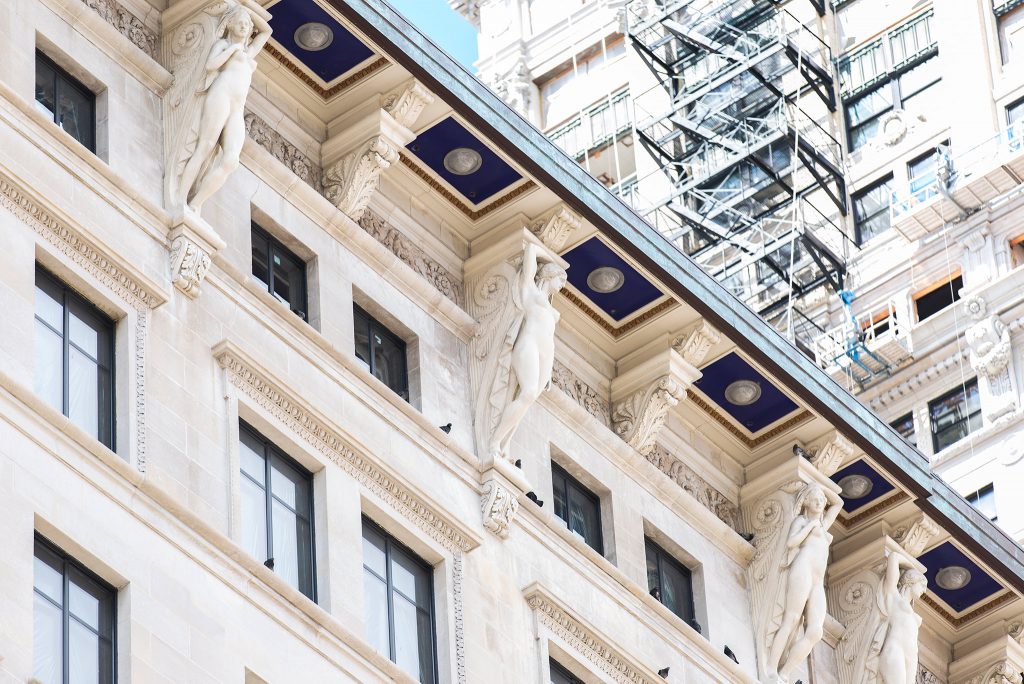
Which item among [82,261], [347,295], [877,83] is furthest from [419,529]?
[877,83]

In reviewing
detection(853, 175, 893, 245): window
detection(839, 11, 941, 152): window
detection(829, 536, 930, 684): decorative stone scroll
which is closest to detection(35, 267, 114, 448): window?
detection(829, 536, 930, 684): decorative stone scroll

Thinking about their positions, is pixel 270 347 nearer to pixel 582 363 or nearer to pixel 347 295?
pixel 347 295

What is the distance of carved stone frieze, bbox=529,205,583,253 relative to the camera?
37.6m

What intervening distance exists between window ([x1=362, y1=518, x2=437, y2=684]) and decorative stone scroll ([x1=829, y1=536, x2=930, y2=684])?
873cm

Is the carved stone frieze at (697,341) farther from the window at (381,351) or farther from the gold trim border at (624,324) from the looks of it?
the window at (381,351)

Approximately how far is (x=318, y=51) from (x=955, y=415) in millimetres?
33842

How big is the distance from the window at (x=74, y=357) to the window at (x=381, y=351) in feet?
15.6

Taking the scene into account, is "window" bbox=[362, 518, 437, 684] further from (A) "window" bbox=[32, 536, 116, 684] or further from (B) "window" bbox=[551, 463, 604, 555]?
(A) "window" bbox=[32, 536, 116, 684]

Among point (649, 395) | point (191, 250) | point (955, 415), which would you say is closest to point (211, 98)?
point (191, 250)

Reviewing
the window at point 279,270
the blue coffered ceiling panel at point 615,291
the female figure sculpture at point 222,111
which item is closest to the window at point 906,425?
the blue coffered ceiling panel at point 615,291

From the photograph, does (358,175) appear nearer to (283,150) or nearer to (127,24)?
(283,150)

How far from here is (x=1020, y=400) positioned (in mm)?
65562

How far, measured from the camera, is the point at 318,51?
36094mm

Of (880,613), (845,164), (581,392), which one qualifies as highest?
(845,164)
